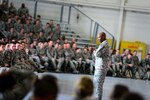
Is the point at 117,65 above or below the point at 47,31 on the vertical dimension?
below

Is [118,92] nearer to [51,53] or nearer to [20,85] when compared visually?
[20,85]

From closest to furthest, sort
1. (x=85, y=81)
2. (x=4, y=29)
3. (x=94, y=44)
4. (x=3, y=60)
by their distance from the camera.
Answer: (x=85, y=81), (x=3, y=60), (x=4, y=29), (x=94, y=44)

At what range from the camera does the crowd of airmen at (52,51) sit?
1719 centimetres

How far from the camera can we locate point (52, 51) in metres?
17.8

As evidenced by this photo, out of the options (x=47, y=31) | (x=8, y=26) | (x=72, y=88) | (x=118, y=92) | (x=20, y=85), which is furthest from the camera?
(x=47, y=31)

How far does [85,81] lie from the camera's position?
374cm

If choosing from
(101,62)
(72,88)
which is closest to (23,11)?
(72,88)

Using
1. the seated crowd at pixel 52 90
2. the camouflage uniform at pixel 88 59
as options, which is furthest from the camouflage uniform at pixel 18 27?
the seated crowd at pixel 52 90

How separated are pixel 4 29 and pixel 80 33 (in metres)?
5.84

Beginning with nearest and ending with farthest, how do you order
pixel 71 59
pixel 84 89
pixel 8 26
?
pixel 84 89 < pixel 71 59 < pixel 8 26

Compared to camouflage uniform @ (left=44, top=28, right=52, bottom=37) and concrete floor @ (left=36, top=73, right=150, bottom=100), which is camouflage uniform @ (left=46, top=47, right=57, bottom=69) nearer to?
camouflage uniform @ (left=44, top=28, right=52, bottom=37)

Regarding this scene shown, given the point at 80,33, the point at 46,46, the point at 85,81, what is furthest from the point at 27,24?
the point at 85,81

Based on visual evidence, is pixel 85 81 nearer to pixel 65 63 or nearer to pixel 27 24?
pixel 65 63

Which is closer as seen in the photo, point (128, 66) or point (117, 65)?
point (117, 65)
